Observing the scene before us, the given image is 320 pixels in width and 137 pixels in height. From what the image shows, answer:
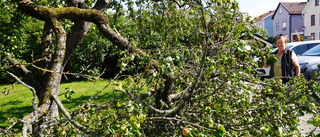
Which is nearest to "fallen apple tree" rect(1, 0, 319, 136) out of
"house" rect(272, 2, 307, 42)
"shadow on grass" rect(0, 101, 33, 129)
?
"shadow on grass" rect(0, 101, 33, 129)

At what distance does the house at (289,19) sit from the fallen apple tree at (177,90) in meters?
37.0

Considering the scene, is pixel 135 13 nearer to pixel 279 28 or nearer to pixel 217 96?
pixel 217 96

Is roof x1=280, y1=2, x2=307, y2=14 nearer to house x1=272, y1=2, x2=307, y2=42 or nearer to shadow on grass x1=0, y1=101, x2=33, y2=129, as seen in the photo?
house x1=272, y1=2, x2=307, y2=42

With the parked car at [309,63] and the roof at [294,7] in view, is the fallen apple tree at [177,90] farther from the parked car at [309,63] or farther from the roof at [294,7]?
the roof at [294,7]

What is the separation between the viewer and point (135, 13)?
6.60 meters

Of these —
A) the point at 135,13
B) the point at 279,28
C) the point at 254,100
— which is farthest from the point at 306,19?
the point at 254,100

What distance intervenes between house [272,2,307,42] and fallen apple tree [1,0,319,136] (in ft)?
121

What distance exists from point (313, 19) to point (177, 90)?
3484cm

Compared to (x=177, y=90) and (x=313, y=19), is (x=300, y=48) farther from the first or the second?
(x=313, y=19)

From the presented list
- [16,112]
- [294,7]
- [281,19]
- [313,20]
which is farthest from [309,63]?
[281,19]

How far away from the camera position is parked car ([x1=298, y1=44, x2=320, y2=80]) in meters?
7.55

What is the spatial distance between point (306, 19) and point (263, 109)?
118ft

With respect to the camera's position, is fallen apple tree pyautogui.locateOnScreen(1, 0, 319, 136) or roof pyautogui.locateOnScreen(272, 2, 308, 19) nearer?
fallen apple tree pyautogui.locateOnScreen(1, 0, 319, 136)

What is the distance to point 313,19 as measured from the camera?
3175 cm
